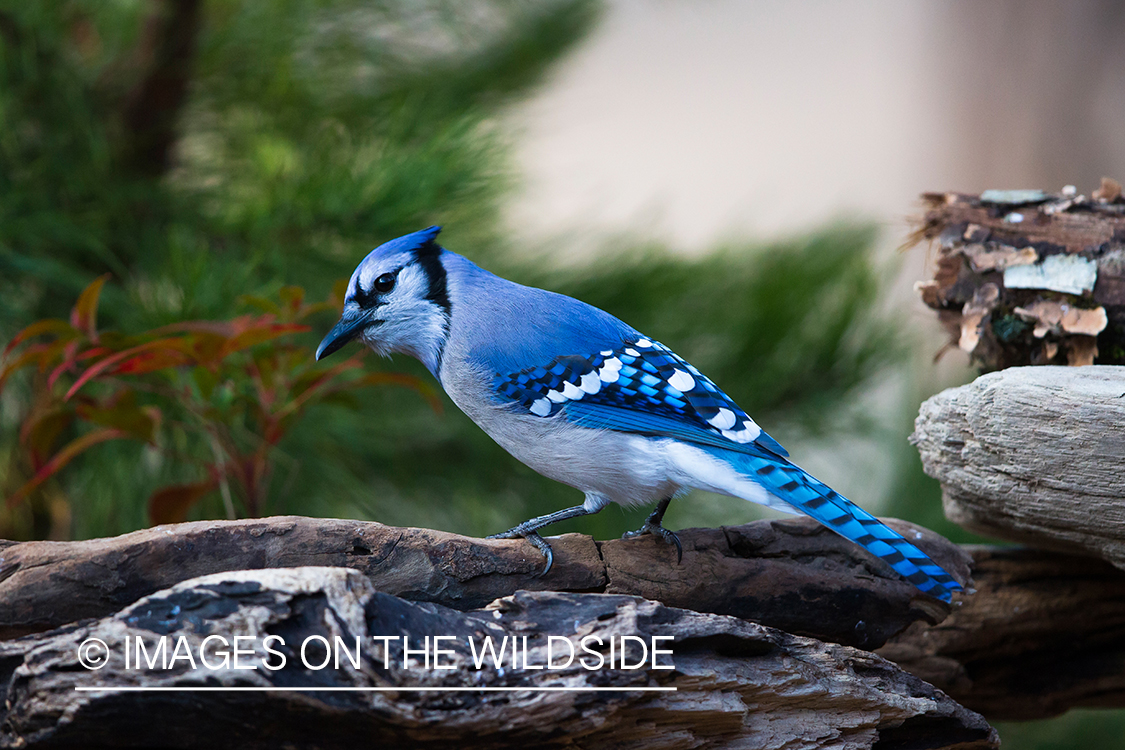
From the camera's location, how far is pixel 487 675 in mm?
736

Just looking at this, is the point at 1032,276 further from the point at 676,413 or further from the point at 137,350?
the point at 137,350

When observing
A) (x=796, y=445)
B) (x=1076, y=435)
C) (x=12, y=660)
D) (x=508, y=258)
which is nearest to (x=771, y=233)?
(x=796, y=445)

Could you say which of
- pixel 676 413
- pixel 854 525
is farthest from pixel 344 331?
pixel 854 525

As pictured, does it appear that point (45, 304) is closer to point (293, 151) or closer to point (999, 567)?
point (293, 151)

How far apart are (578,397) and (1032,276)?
60cm

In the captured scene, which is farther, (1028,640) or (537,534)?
(1028,640)

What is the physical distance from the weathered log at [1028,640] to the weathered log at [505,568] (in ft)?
0.40

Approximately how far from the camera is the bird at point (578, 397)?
3.10ft

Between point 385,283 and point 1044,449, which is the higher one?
point 385,283

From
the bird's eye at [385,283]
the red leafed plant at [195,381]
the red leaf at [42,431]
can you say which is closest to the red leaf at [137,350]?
the red leafed plant at [195,381]

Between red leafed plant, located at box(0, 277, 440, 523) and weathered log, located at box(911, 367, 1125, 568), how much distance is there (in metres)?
0.64

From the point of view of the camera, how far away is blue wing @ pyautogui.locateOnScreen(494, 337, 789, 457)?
3.21 feet

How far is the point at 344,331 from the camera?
3.56 ft

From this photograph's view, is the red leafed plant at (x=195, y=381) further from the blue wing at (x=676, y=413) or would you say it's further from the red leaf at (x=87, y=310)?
the blue wing at (x=676, y=413)
